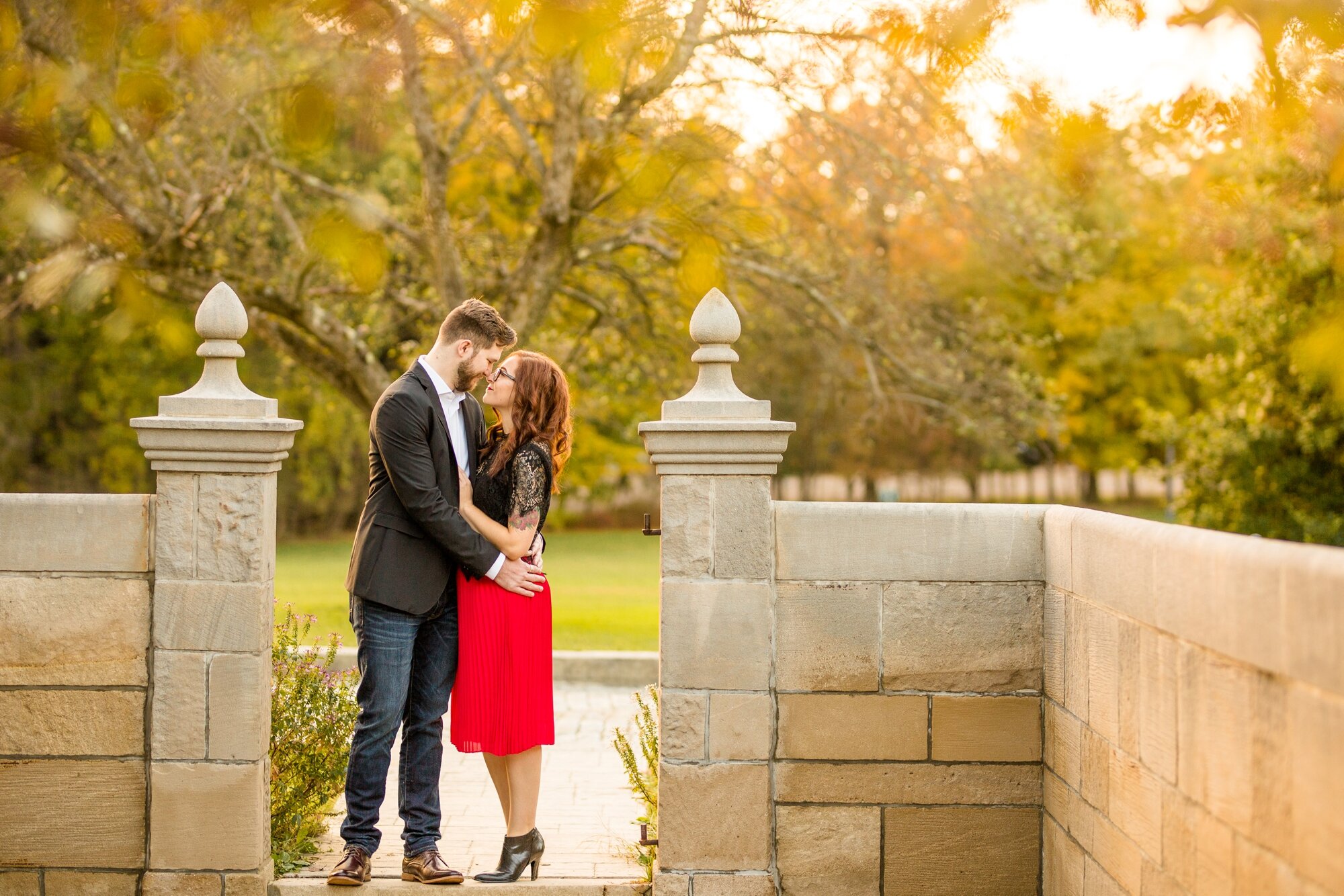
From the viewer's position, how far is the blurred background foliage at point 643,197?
455 cm

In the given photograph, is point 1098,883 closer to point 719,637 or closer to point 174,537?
point 719,637

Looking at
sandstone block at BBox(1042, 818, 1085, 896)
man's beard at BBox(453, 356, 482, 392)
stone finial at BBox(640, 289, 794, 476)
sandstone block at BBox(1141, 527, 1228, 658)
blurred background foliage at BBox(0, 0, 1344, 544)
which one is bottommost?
sandstone block at BBox(1042, 818, 1085, 896)

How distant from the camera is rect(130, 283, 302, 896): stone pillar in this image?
4445 mm

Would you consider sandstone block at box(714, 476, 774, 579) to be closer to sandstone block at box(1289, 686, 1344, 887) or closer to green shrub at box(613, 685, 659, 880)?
green shrub at box(613, 685, 659, 880)

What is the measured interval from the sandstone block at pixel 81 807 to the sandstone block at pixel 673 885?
187 cm

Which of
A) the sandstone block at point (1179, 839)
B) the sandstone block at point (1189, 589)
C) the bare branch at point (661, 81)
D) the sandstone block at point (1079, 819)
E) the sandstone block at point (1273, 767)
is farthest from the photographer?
the bare branch at point (661, 81)

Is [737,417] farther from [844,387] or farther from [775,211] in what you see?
[844,387]

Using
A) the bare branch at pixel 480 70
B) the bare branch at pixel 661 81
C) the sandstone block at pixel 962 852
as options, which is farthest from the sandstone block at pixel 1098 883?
the bare branch at pixel 661 81

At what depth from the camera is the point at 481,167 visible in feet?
45.5

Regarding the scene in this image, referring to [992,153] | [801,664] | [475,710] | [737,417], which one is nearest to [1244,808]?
[801,664]

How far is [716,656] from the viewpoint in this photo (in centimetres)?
450

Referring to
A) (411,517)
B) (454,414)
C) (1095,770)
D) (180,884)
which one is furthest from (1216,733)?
(180,884)

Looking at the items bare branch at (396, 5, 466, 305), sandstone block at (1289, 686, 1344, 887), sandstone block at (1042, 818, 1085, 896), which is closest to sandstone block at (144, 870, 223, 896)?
sandstone block at (1042, 818, 1085, 896)

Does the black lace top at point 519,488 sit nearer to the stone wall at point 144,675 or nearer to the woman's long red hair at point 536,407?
the woman's long red hair at point 536,407
